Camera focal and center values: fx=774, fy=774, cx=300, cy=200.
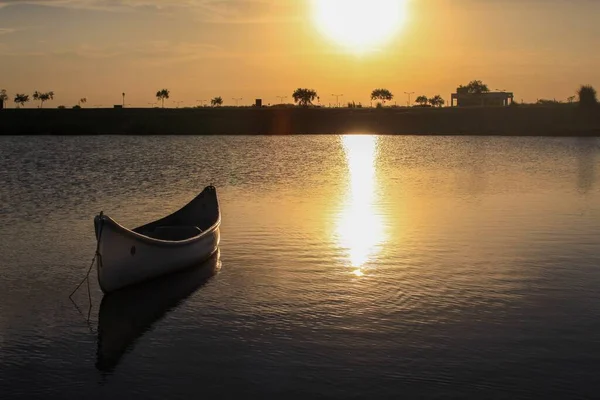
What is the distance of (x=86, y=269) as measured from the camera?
2661cm

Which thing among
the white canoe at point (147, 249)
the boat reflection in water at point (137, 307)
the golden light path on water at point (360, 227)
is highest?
the white canoe at point (147, 249)

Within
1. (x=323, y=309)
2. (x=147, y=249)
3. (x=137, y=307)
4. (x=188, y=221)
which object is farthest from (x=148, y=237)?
(x=188, y=221)

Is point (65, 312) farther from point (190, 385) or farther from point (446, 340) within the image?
point (446, 340)

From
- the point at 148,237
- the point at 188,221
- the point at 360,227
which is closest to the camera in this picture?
the point at 148,237

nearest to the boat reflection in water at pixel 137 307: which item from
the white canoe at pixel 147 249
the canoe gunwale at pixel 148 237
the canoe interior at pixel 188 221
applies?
the white canoe at pixel 147 249

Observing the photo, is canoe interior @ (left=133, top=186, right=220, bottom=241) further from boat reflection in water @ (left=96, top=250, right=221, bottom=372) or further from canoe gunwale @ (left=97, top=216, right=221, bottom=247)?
boat reflection in water @ (left=96, top=250, right=221, bottom=372)

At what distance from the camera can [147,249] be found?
24.8m

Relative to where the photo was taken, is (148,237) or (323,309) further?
(148,237)

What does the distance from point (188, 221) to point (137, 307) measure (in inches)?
452

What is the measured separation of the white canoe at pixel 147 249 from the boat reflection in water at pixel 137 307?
34 cm

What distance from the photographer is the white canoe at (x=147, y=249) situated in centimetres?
2273

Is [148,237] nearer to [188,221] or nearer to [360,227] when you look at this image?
[188,221]

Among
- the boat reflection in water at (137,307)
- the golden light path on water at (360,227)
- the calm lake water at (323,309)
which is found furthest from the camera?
the golden light path on water at (360,227)

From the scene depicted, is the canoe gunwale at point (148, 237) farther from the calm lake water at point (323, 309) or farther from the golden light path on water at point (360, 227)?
the golden light path on water at point (360, 227)
